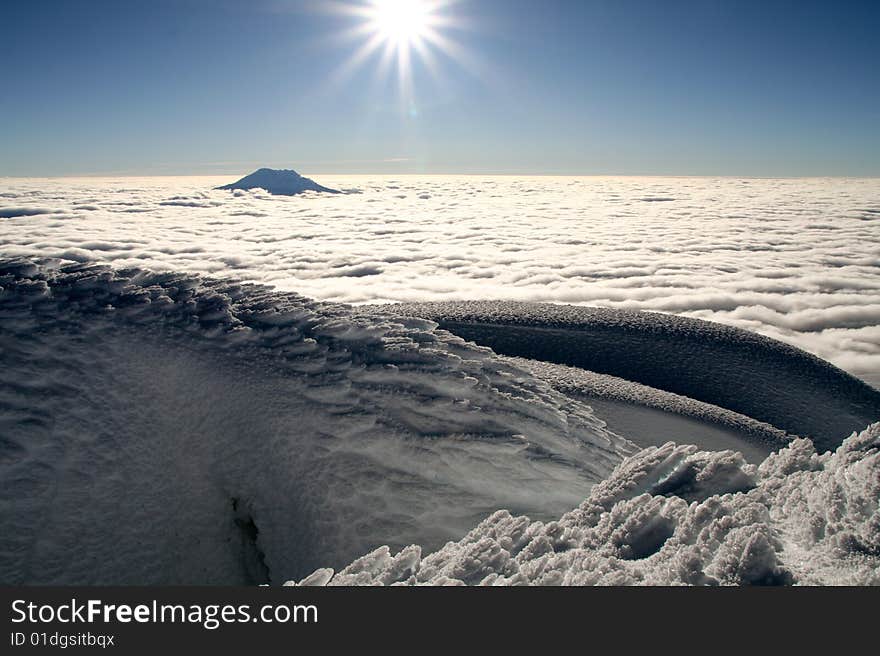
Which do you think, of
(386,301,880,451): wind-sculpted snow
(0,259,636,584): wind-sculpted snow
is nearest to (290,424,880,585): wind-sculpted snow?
(0,259,636,584): wind-sculpted snow

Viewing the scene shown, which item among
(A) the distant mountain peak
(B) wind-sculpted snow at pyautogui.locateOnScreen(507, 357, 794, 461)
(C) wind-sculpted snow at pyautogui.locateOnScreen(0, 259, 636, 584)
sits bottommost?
(B) wind-sculpted snow at pyautogui.locateOnScreen(507, 357, 794, 461)

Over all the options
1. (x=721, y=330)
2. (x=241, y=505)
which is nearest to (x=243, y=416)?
(x=241, y=505)

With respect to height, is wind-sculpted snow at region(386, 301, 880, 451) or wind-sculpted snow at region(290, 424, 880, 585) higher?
wind-sculpted snow at region(290, 424, 880, 585)

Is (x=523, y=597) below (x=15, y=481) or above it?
above

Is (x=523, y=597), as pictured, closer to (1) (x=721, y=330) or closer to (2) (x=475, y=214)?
(1) (x=721, y=330)

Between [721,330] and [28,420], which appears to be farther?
[721,330]

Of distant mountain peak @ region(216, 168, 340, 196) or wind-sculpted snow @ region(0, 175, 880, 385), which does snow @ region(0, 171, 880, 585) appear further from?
distant mountain peak @ region(216, 168, 340, 196)
